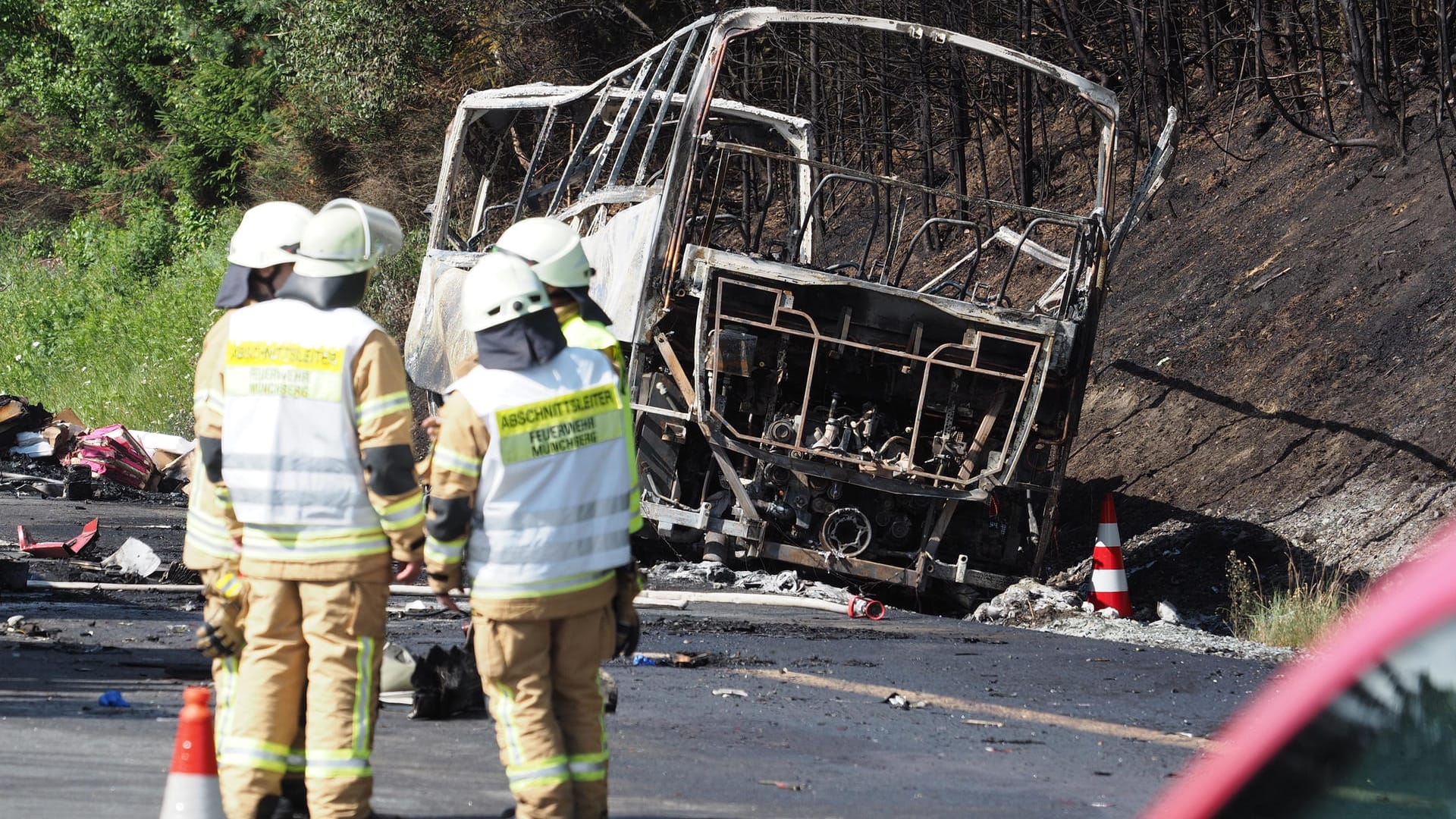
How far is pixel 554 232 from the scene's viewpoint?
4168 mm

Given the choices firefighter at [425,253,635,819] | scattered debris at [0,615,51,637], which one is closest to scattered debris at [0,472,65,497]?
scattered debris at [0,615,51,637]

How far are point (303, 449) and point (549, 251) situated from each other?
81 centimetres

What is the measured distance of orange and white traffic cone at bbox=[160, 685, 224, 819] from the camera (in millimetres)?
3629

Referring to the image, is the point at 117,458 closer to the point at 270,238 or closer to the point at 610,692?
the point at 610,692

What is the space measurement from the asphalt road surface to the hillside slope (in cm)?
241

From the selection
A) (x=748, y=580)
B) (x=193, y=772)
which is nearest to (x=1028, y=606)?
(x=748, y=580)

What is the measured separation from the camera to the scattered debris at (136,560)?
8805 millimetres

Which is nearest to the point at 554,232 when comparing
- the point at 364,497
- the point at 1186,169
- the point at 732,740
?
the point at 364,497

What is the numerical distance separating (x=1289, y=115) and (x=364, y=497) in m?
10.8

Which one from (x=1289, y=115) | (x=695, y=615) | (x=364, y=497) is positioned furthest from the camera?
(x=1289, y=115)

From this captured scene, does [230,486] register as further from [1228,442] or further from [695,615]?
[1228,442]

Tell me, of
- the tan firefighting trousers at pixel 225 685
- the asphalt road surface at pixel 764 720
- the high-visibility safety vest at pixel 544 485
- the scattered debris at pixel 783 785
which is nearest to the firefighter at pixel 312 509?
the tan firefighting trousers at pixel 225 685

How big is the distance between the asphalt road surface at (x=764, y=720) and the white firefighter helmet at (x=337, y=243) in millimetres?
1486

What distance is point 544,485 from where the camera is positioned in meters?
3.84
